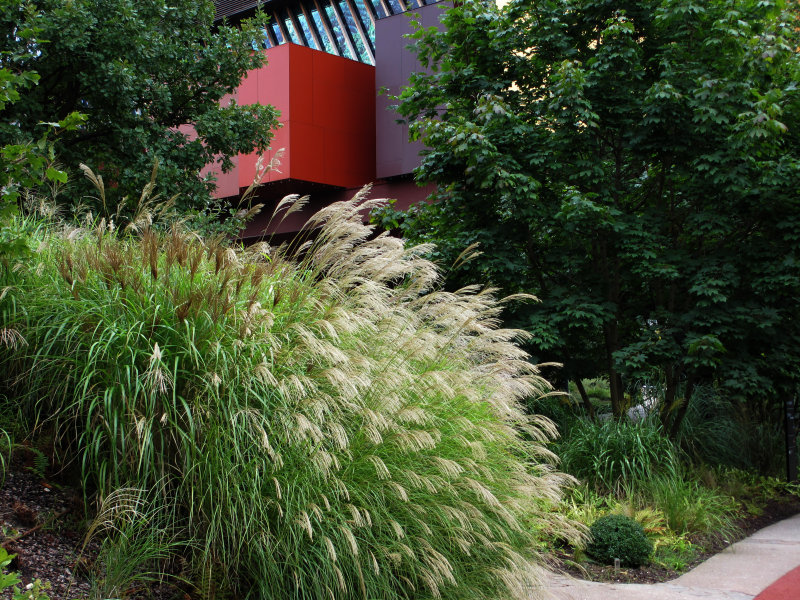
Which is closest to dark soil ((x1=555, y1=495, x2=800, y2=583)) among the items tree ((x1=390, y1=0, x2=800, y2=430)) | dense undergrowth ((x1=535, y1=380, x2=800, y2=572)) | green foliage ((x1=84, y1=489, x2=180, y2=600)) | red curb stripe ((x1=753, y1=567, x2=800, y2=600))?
dense undergrowth ((x1=535, y1=380, x2=800, y2=572))

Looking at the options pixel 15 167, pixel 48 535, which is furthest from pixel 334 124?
pixel 48 535

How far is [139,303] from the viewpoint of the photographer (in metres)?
4.27

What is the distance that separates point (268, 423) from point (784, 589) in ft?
13.8

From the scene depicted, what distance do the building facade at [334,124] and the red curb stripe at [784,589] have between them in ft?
40.7

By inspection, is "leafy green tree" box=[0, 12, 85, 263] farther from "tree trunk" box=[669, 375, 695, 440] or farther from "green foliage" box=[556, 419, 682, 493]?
"tree trunk" box=[669, 375, 695, 440]

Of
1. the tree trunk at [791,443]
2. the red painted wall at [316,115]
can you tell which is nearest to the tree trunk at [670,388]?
the tree trunk at [791,443]

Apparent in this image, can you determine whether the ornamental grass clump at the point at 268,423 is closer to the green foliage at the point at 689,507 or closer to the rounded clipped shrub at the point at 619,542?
the rounded clipped shrub at the point at 619,542

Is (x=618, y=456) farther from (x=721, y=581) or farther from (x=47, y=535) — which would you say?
(x=47, y=535)

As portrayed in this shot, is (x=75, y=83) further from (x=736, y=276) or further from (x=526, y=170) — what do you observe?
(x=736, y=276)

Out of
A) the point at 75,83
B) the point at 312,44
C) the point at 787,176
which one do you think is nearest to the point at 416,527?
the point at 787,176

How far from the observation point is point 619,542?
19.1ft

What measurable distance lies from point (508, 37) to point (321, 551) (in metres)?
7.15

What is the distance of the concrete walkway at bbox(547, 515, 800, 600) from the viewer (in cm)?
511

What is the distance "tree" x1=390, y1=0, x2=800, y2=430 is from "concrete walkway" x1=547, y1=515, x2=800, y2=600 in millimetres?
1906
